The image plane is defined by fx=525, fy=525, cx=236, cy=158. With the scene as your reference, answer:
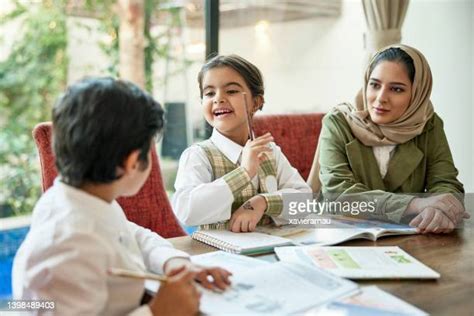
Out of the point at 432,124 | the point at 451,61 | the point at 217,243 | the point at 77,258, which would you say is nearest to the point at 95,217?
the point at 77,258

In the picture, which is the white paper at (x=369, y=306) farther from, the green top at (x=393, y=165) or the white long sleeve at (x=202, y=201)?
the green top at (x=393, y=165)

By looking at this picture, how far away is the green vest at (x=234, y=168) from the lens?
1653 mm

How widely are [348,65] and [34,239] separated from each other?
3.21m

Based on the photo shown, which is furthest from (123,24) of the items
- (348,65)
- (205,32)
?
(348,65)

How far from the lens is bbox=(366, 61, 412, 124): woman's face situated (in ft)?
6.34

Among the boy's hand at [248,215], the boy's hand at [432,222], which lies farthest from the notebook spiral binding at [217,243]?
the boy's hand at [432,222]

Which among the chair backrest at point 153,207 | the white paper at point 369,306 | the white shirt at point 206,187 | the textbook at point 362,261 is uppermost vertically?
the white shirt at point 206,187

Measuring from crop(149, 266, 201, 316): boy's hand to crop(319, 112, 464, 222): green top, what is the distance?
3.15 feet

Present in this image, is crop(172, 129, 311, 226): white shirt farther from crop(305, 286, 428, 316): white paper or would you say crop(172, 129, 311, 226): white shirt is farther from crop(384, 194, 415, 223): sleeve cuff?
crop(305, 286, 428, 316): white paper

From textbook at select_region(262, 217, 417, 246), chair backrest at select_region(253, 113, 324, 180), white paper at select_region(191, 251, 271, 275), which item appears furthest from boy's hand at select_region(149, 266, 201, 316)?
chair backrest at select_region(253, 113, 324, 180)

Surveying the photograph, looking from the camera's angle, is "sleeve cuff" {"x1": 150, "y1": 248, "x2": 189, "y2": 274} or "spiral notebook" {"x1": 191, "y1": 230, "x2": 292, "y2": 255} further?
"spiral notebook" {"x1": 191, "y1": 230, "x2": 292, "y2": 255}

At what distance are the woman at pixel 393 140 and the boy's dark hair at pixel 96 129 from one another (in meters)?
1.02

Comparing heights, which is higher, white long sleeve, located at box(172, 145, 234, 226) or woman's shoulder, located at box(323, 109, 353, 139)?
woman's shoulder, located at box(323, 109, 353, 139)

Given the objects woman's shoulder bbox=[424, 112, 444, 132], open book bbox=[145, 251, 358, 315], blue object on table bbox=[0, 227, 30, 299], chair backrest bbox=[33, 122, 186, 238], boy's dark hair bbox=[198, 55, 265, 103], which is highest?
boy's dark hair bbox=[198, 55, 265, 103]
